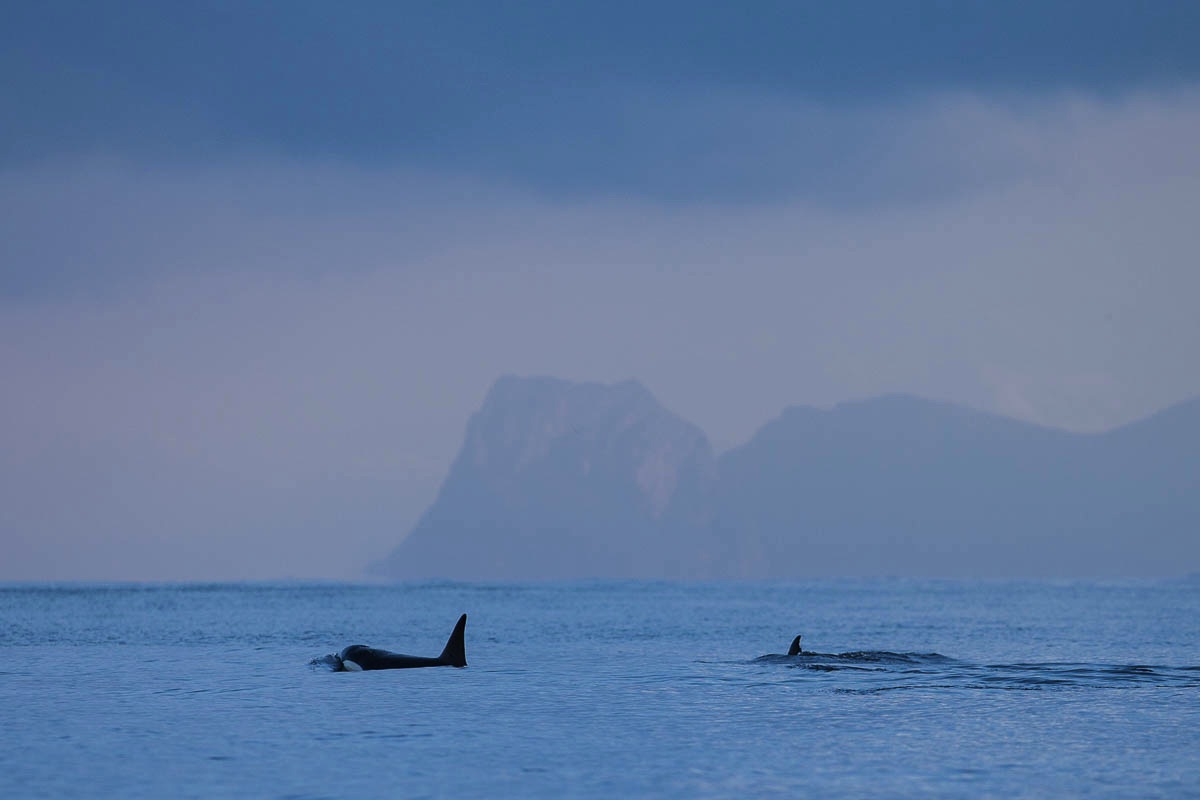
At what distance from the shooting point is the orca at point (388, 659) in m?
35.1

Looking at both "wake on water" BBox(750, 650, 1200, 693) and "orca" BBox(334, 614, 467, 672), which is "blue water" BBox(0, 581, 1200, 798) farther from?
"orca" BBox(334, 614, 467, 672)

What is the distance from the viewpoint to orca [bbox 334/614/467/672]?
35.1 meters

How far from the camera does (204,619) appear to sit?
7312cm

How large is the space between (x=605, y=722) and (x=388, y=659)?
14.2m

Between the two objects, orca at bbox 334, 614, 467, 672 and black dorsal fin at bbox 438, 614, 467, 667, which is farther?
black dorsal fin at bbox 438, 614, 467, 667

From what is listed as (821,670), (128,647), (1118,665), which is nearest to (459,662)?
(821,670)

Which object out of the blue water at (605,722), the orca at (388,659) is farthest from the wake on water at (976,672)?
the orca at (388,659)

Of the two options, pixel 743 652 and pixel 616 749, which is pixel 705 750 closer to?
pixel 616 749

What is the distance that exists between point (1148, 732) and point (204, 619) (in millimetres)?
62221

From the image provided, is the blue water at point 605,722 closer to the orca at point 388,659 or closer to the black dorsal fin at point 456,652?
the black dorsal fin at point 456,652

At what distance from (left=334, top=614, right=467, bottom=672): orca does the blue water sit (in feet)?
2.22

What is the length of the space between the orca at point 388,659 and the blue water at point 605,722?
0.68 metres

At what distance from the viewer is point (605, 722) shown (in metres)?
23.7

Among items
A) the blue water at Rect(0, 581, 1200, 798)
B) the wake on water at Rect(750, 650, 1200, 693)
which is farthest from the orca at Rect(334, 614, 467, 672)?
the wake on water at Rect(750, 650, 1200, 693)
